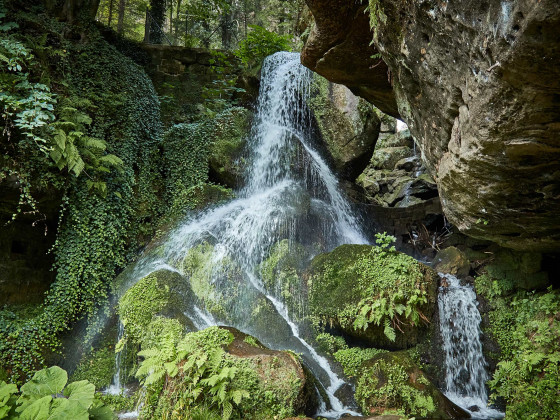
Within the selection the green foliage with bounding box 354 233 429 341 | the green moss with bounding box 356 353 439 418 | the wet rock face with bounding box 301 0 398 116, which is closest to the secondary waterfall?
the green moss with bounding box 356 353 439 418

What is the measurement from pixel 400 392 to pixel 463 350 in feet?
6.71

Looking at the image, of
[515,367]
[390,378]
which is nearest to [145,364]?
[390,378]

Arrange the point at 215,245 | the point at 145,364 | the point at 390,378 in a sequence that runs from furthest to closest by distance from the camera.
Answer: the point at 215,245 < the point at 390,378 < the point at 145,364

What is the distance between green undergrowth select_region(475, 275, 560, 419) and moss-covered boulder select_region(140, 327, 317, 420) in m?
3.00

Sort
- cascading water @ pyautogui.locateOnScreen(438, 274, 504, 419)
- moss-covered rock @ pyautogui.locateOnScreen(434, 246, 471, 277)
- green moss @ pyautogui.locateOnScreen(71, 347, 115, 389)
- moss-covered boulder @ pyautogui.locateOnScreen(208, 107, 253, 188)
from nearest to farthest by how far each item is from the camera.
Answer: cascading water @ pyautogui.locateOnScreen(438, 274, 504, 419) < green moss @ pyautogui.locateOnScreen(71, 347, 115, 389) < moss-covered rock @ pyautogui.locateOnScreen(434, 246, 471, 277) < moss-covered boulder @ pyautogui.locateOnScreen(208, 107, 253, 188)

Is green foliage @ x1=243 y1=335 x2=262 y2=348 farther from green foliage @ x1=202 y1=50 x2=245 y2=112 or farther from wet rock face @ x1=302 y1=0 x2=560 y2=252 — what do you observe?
green foliage @ x1=202 y1=50 x2=245 y2=112

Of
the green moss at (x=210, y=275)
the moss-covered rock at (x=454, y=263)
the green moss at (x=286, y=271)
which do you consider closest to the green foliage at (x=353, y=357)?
the green moss at (x=286, y=271)

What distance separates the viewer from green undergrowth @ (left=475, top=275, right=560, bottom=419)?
480 centimetres

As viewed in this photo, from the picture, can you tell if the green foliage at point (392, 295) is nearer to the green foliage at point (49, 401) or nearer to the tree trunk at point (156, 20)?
the green foliage at point (49, 401)

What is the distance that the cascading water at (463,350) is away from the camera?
5887 mm

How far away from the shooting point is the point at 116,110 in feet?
30.6

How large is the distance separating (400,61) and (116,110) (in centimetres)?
771

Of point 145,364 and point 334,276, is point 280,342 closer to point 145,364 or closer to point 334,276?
point 334,276

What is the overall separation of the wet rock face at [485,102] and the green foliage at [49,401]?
3940mm
